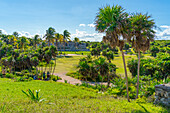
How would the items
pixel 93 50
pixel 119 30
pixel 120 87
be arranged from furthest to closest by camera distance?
pixel 93 50 < pixel 120 87 < pixel 119 30

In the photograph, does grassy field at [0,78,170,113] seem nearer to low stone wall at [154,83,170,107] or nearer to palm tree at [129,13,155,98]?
low stone wall at [154,83,170,107]

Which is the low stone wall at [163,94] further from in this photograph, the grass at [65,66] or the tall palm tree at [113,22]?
the grass at [65,66]

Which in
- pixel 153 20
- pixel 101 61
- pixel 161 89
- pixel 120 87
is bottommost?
pixel 120 87

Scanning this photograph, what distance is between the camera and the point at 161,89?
14070mm

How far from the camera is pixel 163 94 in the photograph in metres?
13.9

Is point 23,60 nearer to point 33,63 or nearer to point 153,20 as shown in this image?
point 33,63

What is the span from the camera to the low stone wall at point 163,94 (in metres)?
13.5

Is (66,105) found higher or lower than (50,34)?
lower

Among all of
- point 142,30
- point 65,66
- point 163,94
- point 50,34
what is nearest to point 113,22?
point 142,30

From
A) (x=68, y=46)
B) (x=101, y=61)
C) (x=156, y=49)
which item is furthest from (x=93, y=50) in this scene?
(x=68, y=46)

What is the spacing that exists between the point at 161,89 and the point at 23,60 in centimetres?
3291

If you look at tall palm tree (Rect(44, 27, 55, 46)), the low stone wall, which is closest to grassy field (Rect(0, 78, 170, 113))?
the low stone wall

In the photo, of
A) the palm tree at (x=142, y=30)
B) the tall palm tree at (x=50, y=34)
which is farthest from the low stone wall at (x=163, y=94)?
the tall palm tree at (x=50, y=34)

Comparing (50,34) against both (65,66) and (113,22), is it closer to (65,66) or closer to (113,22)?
(65,66)
